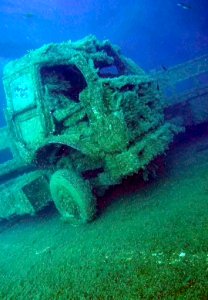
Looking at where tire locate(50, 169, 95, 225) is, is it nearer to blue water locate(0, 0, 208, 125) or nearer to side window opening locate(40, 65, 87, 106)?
side window opening locate(40, 65, 87, 106)

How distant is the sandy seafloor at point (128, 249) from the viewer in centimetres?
259

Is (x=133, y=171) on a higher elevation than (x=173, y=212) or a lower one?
higher

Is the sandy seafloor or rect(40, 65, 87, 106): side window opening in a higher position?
rect(40, 65, 87, 106): side window opening

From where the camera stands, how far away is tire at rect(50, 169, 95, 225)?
454cm

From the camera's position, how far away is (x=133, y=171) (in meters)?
4.21

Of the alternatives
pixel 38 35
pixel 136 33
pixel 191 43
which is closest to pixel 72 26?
pixel 38 35

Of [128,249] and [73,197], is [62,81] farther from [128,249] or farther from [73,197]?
[128,249]

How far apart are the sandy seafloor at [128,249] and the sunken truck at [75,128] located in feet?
1.63

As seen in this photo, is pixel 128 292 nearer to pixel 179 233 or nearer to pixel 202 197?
pixel 179 233

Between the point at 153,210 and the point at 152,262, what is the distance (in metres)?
1.34

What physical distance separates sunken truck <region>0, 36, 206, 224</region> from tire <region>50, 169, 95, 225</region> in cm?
2

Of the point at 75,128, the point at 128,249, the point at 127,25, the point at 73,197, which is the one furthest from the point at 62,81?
the point at 127,25

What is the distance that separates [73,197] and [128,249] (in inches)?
61.9

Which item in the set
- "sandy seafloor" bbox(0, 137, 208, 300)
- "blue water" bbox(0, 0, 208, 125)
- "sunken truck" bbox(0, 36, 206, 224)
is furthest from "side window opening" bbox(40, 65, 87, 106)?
"blue water" bbox(0, 0, 208, 125)
